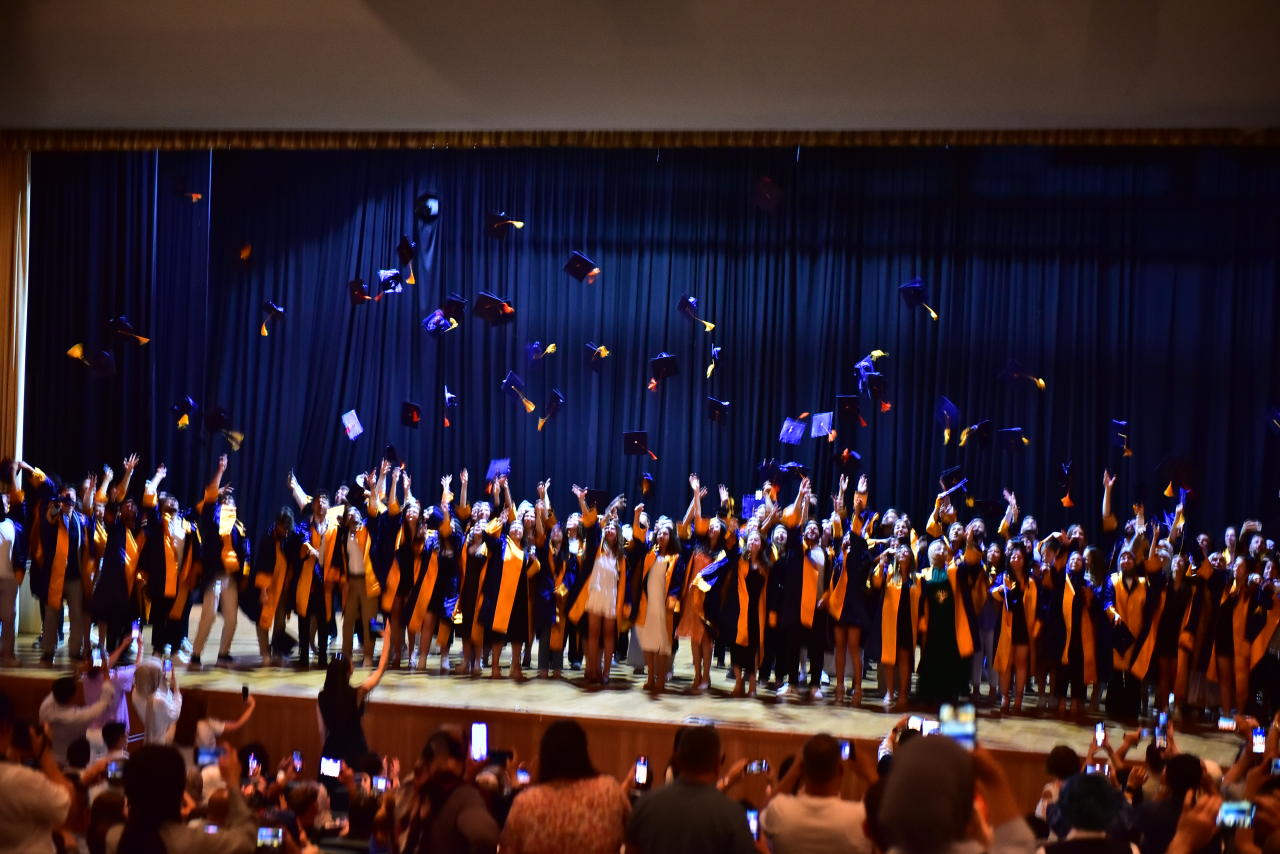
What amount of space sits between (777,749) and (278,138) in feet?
24.1

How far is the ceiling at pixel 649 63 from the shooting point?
8555mm

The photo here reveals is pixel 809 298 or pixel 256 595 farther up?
pixel 809 298

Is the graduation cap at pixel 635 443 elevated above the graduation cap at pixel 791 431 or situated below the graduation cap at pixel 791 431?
below

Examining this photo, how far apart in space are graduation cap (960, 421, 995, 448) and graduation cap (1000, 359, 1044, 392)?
1.52 ft

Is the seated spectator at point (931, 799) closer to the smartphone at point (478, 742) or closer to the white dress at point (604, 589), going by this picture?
the smartphone at point (478, 742)

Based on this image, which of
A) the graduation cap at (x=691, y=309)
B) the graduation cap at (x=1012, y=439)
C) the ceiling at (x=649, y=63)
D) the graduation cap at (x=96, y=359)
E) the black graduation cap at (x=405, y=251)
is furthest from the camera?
the graduation cap at (x=691, y=309)

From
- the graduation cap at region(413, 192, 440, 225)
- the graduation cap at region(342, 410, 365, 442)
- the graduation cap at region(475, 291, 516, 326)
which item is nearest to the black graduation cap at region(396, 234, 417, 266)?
the graduation cap at region(413, 192, 440, 225)

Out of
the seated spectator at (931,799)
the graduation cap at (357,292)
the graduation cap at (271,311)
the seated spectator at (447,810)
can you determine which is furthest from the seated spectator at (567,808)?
the graduation cap at (271,311)

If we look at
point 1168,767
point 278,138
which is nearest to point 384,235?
point 278,138

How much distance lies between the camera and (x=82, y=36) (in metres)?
9.38

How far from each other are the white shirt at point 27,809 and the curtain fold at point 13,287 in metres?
10.4

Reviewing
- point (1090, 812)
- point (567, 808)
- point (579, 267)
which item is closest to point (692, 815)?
point (567, 808)

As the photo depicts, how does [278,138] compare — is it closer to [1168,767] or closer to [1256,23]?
[1256,23]

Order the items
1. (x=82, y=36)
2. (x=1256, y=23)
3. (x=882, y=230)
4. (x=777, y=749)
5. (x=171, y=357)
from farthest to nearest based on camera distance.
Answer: (x=171, y=357)
(x=882, y=230)
(x=82, y=36)
(x=1256, y=23)
(x=777, y=749)
